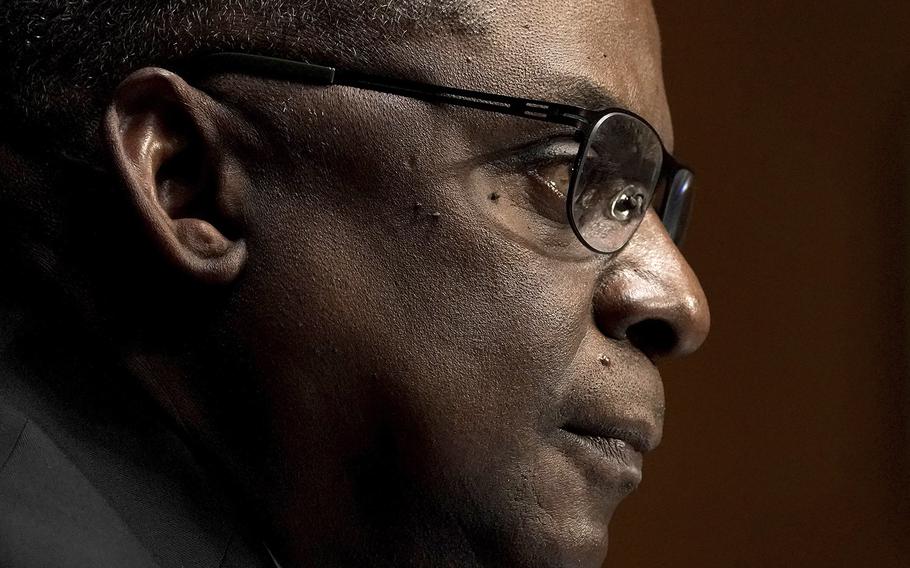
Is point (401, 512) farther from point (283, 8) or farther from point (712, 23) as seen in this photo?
point (712, 23)

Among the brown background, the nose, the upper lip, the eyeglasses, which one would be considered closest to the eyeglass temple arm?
the eyeglasses

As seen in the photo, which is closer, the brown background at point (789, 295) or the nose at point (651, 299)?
the nose at point (651, 299)

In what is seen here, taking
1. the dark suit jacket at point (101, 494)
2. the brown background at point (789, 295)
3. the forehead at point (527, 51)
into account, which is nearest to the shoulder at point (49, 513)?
the dark suit jacket at point (101, 494)

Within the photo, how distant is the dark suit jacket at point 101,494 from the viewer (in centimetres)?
81

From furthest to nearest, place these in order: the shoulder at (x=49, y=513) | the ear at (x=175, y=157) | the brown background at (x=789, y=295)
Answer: the brown background at (x=789, y=295) < the ear at (x=175, y=157) < the shoulder at (x=49, y=513)

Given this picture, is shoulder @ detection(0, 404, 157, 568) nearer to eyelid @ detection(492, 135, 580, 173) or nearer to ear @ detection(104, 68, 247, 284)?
ear @ detection(104, 68, 247, 284)

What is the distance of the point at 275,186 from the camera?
3.12 feet

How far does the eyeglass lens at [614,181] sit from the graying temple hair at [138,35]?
14 cm

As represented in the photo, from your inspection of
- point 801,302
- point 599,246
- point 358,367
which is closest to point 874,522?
point 801,302

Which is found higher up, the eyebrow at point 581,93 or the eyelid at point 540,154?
the eyebrow at point 581,93

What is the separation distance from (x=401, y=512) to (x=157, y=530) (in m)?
0.20

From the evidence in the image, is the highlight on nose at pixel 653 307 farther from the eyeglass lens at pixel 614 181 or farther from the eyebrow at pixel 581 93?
the eyebrow at pixel 581 93

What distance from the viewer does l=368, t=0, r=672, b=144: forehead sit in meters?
0.95

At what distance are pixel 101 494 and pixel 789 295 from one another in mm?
1075
